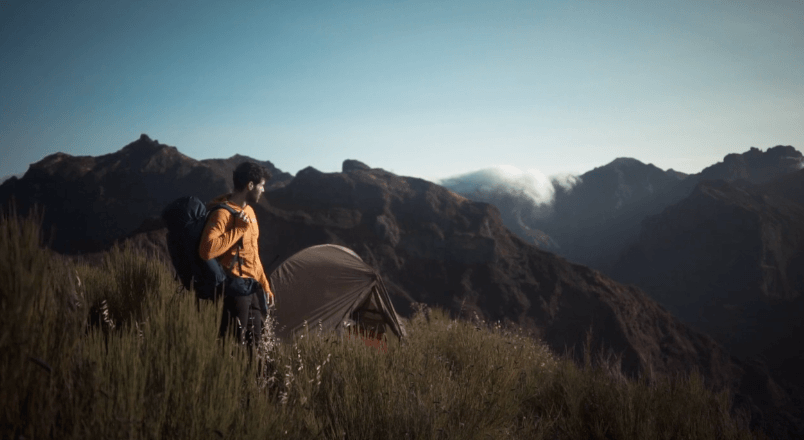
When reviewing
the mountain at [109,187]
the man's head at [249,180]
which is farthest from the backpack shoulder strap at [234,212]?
the mountain at [109,187]

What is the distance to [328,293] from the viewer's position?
23.8ft

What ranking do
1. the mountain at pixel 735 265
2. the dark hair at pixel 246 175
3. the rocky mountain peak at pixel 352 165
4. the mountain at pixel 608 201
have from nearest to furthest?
the dark hair at pixel 246 175, the mountain at pixel 735 265, the rocky mountain peak at pixel 352 165, the mountain at pixel 608 201

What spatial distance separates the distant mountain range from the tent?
2796 centimetres

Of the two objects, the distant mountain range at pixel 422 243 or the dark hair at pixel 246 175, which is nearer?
the dark hair at pixel 246 175

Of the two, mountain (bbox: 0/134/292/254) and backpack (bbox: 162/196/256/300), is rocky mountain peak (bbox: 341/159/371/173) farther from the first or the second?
backpack (bbox: 162/196/256/300)

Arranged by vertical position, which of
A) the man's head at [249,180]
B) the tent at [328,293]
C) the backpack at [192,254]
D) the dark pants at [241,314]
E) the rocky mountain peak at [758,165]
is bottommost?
the tent at [328,293]

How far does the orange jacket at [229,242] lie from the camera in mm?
3062

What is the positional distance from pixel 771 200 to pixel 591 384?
311ft

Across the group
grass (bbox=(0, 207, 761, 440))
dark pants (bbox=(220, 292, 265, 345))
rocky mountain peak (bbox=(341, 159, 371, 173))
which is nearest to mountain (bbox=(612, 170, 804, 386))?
rocky mountain peak (bbox=(341, 159, 371, 173))

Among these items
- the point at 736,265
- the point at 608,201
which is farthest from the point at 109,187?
the point at 608,201

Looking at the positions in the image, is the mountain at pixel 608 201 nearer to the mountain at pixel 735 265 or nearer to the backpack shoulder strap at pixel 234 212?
the mountain at pixel 735 265

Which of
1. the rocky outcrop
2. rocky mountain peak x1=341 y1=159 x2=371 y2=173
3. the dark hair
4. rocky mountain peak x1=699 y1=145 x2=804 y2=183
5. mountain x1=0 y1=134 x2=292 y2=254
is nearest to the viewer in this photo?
the dark hair

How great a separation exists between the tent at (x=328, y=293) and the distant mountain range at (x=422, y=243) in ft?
91.7

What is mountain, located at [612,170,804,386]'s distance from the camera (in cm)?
5603
